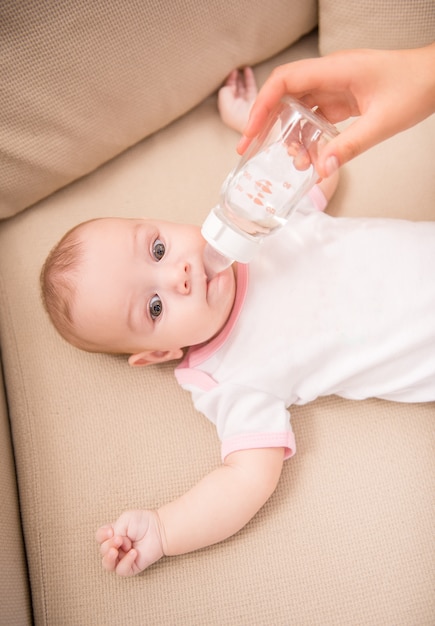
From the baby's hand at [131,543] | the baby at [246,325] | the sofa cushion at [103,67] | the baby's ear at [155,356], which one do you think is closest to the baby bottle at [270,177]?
the baby at [246,325]

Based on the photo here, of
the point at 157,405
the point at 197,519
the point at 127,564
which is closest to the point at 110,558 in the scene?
the point at 127,564

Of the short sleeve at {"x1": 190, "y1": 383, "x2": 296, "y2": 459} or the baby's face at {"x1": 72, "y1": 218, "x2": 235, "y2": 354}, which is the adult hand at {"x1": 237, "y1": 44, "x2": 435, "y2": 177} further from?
the short sleeve at {"x1": 190, "y1": 383, "x2": 296, "y2": 459}

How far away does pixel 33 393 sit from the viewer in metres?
1.15

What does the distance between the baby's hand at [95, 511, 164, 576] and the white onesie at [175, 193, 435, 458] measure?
210mm

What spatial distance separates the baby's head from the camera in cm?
97

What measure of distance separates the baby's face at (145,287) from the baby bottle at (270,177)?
0.11m

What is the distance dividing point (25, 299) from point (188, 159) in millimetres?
555

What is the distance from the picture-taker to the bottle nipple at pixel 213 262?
0.98 m

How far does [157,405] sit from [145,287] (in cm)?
30

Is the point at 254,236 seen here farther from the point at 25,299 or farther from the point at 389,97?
the point at 25,299

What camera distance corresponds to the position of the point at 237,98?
1298 mm

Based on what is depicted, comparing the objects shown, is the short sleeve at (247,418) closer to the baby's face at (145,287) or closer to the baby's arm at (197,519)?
the baby's arm at (197,519)

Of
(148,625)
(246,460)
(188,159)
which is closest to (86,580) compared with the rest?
(148,625)

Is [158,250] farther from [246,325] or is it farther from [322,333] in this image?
[322,333]
